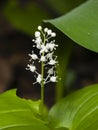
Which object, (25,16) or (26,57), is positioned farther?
(26,57)

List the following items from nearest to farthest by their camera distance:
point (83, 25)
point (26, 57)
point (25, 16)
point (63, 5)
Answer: point (83, 25)
point (63, 5)
point (25, 16)
point (26, 57)

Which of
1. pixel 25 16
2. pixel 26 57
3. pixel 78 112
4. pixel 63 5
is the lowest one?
pixel 26 57

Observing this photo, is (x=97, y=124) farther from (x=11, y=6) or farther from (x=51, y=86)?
(x=11, y=6)

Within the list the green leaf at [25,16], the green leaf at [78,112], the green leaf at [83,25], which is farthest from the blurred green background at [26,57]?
the green leaf at [78,112]

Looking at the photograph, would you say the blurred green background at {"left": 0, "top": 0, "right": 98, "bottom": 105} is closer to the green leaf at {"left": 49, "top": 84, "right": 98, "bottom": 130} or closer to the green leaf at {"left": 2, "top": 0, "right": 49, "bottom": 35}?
the green leaf at {"left": 2, "top": 0, "right": 49, "bottom": 35}

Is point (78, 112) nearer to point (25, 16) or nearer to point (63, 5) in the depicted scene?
A: point (63, 5)

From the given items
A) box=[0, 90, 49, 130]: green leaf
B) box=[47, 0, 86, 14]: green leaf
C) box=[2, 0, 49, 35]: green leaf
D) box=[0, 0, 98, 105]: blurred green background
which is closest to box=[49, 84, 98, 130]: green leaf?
box=[0, 90, 49, 130]: green leaf

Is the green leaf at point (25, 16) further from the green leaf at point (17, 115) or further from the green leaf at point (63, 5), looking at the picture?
the green leaf at point (17, 115)

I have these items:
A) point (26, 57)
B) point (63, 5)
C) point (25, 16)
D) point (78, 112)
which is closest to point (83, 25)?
point (78, 112)
